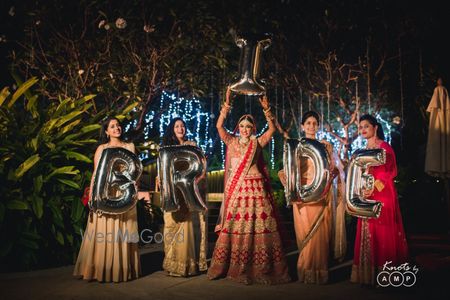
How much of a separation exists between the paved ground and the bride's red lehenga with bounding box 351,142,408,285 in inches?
9.6

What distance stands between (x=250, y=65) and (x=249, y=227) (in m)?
1.82

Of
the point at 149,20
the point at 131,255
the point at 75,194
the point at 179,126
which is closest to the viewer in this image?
the point at 131,255

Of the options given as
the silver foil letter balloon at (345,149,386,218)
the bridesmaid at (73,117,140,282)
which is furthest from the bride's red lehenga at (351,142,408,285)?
the bridesmaid at (73,117,140,282)

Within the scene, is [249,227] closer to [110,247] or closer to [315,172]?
[315,172]

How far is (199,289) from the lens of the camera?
15.7 ft

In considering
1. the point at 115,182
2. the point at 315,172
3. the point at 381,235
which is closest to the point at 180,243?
the point at 115,182

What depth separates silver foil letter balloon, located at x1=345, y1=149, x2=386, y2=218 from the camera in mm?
4719

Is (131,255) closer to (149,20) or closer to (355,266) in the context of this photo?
(355,266)

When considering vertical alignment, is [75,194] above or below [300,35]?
below

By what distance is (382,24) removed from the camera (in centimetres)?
1206

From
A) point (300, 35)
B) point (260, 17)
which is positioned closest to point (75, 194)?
point (260, 17)

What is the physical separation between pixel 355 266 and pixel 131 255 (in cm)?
253

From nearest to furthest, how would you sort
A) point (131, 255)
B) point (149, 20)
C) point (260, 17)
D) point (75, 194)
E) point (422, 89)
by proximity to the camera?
1. point (131, 255)
2. point (75, 194)
3. point (149, 20)
4. point (260, 17)
5. point (422, 89)

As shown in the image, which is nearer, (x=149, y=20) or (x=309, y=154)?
(x=309, y=154)
